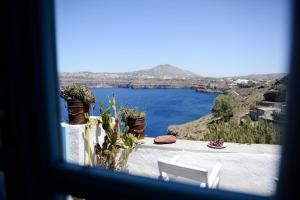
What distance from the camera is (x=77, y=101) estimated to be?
3438 mm

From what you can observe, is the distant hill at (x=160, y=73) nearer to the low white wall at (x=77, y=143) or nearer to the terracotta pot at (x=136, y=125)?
the terracotta pot at (x=136, y=125)

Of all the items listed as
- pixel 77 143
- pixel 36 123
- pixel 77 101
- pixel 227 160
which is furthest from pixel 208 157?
pixel 36 123

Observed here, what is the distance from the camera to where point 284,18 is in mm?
508

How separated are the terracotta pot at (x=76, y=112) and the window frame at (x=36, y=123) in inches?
98.4

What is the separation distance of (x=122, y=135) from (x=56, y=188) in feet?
9.03

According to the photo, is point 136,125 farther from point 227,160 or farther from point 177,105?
point 177,105

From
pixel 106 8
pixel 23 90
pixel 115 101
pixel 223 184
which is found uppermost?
pixel 106 8

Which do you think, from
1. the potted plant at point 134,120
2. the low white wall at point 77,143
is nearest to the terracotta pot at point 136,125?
the potted plant at point 134,120

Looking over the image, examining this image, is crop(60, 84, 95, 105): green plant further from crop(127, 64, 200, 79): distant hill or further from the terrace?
crop(127, 64, 200, 79): distant hill

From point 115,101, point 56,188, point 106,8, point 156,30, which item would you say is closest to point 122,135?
point 115,101

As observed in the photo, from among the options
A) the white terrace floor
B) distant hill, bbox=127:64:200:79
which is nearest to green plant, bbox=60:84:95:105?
the white terrace floor

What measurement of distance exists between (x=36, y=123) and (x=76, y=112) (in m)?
2.57

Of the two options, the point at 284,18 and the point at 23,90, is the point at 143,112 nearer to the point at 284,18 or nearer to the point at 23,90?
the point at 23,90

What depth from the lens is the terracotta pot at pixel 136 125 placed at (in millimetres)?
3830
